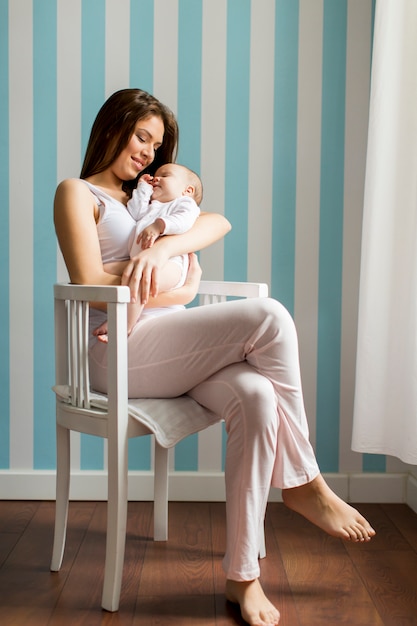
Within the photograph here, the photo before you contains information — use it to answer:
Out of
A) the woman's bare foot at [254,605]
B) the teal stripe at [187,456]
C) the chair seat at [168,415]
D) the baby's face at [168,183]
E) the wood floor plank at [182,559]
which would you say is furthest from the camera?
the teal stripe at [187,456]

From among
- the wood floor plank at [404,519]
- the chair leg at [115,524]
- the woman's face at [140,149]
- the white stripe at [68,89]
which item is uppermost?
the white stripe at [68,89]

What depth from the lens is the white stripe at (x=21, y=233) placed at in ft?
8.00

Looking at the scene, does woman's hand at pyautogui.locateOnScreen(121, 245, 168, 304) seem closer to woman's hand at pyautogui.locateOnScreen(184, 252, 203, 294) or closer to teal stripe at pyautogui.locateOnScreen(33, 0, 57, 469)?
woman's hand at pyautogui.locateOnScreen(184, 252, 203, 294)

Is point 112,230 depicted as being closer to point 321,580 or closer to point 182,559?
point 182,559

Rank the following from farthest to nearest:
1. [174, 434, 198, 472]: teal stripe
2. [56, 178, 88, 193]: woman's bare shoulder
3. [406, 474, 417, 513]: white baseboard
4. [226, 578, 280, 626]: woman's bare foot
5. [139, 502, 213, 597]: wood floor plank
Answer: [174, 434, 198, 472]: teal stripe < [406, 474, 417, 513]: white baseboard < [56, 178, 88, 193]: woman's bare shoulder < [139, 502, 213, 597]: wood floor plank < [226, 578, 280, 626]: woman's bare foot

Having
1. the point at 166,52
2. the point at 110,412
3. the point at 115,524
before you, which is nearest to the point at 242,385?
the point at 110,412

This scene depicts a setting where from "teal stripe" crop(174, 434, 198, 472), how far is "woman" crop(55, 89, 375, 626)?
2.62ft

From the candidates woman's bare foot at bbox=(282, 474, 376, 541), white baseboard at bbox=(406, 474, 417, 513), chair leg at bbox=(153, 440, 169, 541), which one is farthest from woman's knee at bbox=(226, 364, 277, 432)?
white baseboard at bbox=(406, 474, 417, 513)

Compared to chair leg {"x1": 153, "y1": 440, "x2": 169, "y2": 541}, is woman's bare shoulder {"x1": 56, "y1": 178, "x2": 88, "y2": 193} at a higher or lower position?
higher

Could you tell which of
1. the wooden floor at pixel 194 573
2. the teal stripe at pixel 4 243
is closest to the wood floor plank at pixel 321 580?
the wooden floor at pixel 194 573

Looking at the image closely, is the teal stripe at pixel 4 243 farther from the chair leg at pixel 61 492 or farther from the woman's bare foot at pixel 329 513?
the woman's bare foot at pixel 329 513

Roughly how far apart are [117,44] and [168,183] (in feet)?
2.45

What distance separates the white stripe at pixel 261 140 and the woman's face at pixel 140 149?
20.7 inches

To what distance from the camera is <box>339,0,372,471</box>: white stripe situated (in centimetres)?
246
